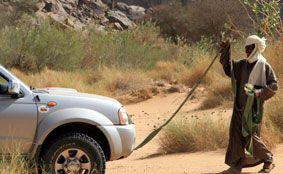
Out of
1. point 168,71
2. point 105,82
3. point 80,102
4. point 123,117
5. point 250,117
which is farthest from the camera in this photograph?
point 168,71

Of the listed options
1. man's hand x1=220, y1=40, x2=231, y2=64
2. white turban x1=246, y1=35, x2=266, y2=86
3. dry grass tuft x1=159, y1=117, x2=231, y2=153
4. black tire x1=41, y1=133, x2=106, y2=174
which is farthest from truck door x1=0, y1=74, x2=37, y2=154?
dry grass tuft x1=159, y1=117, x2=231, y2=153

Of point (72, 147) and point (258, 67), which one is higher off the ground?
point (258, 67)

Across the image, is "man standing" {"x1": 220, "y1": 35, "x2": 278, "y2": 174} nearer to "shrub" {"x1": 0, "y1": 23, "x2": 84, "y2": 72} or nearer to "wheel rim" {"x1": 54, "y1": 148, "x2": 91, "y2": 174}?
"wheel rim" {"x1": 54, "y1": 148, "x2": 91, "y2": 174}

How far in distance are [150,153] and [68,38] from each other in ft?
52.1

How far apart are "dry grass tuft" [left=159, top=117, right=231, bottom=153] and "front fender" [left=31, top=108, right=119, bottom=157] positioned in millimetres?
3708

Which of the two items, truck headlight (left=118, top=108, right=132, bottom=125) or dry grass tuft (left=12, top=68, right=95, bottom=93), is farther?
dry grass tuft (left=12, top=68, right=95, bottom=93)

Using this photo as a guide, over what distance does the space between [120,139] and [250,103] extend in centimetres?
170

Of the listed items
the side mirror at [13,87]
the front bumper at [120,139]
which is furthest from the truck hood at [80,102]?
the side mirror at [13,87]

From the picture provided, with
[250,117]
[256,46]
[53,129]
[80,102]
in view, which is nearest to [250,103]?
[250,117]

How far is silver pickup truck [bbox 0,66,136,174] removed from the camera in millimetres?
7023

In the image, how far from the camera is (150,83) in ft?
72.9

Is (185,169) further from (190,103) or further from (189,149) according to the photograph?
(190,103)

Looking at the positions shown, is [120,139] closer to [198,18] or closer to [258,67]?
[258,67]

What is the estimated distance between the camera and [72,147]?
7094mm
